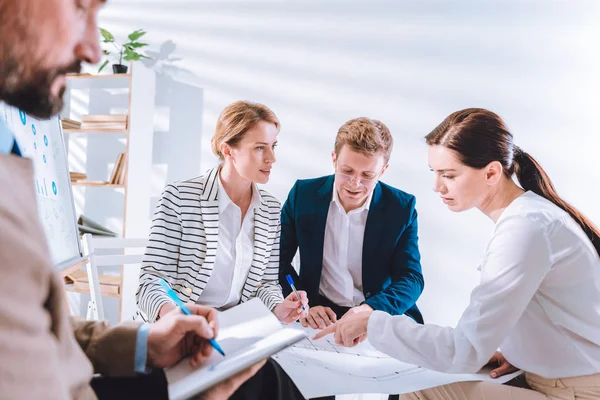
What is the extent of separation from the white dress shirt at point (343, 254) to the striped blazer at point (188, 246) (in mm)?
270

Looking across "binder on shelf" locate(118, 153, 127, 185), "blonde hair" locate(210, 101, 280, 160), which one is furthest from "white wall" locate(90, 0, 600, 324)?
"blonde hair" locate(210, 101, 280, 160)

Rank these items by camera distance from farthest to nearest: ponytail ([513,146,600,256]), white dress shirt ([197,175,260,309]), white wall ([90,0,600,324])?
1. white wall ([90,0,600,324])
2. white dress shirt ([197,175,260,309])
3. ponytail ([513,146,600,256])

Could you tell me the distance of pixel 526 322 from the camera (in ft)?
3.72

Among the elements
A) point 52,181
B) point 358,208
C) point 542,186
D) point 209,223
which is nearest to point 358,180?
point 358,208

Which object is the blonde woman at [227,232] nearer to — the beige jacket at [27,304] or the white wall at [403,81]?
the beige jacket at [27,304]

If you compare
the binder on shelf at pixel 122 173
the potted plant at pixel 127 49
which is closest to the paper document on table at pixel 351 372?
the binder on shelf at pixel 122 173

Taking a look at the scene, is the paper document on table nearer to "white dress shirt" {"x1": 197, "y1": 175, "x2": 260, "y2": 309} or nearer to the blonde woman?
the blonde woman

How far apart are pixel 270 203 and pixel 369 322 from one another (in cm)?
70

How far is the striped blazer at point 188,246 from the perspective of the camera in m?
1.54

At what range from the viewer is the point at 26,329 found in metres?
0.44

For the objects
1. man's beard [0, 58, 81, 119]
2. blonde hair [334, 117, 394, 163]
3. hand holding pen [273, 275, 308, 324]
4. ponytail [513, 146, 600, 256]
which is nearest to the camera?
man's beard [0, 58, 81, 119]

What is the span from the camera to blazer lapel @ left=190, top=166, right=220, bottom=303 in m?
1.56

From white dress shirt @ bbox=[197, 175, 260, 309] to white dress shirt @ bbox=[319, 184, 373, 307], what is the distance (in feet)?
1.10

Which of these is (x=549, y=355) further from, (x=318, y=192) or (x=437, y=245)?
(x=437, y=245)
